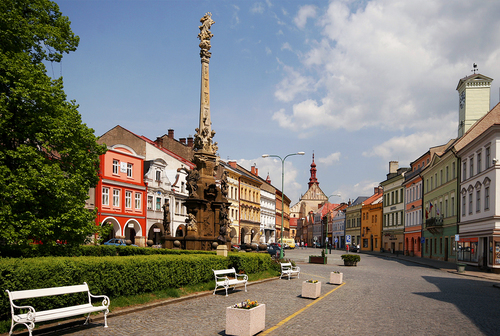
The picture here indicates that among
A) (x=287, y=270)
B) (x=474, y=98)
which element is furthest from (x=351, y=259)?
(x=474, y=98)

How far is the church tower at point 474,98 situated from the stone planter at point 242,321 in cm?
4467

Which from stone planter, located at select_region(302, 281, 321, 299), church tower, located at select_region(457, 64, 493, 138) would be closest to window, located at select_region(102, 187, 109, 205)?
stone planter, located at select_region(302, 281, 321, 299)

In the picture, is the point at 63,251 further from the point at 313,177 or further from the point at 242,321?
the point at 313,177

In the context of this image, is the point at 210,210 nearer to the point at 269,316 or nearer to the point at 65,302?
the point at 269,316

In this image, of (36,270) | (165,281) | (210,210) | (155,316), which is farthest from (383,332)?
(210,210)

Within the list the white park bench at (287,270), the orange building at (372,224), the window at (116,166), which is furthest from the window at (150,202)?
the orange building at (372,224)

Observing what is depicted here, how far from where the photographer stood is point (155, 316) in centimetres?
1088

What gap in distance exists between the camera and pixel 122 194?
4478cm

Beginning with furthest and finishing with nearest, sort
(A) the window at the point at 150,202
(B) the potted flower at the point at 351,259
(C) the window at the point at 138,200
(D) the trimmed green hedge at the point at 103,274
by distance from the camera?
(A) the window at the point at 150,202
(C) the window at the point at 138,200
(B) the potted flower at the point at 351,259
(D) the trimmed green hedge at the point at 103,274

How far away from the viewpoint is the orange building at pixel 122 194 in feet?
139

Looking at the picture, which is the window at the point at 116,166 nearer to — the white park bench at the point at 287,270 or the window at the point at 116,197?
the window at the point at 116,197

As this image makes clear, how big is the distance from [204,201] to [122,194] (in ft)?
87.7

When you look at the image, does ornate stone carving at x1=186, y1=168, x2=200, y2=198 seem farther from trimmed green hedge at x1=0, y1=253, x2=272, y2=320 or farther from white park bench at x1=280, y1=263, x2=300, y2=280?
white park bench at x1=280, y1=263, x2=300, y2=280

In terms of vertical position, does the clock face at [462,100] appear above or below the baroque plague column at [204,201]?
above
